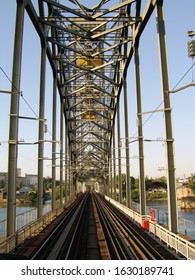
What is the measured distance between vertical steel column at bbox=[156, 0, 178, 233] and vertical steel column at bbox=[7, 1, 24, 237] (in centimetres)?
841

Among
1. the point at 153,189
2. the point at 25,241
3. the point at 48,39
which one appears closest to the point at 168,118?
the point at 25,241

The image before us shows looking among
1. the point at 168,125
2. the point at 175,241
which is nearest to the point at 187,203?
the point at 168,125

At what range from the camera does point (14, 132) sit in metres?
15.5

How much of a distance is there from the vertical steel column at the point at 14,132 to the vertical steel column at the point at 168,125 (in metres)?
8.41

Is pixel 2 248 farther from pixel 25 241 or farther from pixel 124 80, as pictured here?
pixel 124 80

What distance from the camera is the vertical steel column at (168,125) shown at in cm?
1566

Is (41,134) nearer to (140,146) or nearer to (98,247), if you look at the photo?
(140,146)

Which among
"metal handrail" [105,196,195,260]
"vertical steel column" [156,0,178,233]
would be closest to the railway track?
"metal handrail" [105,196,195,260]

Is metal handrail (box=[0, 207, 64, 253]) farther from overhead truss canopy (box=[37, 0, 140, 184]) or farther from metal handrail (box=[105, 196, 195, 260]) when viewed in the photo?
overhead truss canopy (box=[37, 0, 140, 184])

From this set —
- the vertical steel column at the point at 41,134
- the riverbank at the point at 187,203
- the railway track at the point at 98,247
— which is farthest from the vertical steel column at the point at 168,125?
the riverbank at the point at 187,203

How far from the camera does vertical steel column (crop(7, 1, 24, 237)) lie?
14.9m

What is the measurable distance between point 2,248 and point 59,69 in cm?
3022

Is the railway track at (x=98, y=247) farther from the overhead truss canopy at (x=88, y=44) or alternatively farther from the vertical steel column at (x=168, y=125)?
the overhead truss canopy at (x=88, y=44)

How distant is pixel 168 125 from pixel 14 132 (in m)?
8.78
